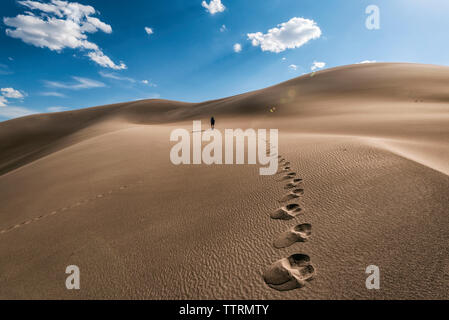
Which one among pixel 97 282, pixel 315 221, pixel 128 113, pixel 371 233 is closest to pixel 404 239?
pixel 371 233

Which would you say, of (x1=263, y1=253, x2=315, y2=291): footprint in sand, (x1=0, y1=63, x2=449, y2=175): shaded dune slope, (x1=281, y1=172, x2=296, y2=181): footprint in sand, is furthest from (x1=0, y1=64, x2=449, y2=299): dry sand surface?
(x1=0, y1=63, x2=449, y2=175): shaded dune slope

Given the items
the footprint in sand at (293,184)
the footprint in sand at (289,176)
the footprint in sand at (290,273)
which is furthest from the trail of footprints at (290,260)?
the footprint in sand at (289,176)

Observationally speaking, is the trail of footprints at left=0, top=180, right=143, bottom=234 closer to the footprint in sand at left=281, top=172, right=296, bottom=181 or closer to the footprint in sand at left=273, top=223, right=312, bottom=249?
the footprint in sand at left=281, top=172, right=296, bottom=181

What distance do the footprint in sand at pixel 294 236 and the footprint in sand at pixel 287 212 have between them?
248mm

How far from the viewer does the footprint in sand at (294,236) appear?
216 cm

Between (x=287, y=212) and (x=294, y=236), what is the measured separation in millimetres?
500

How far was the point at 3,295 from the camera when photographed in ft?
6.93

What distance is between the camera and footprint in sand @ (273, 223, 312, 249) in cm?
216

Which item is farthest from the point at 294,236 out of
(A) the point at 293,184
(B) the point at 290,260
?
(A) the point at 293,184

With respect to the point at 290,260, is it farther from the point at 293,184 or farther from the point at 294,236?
the point at 293,184

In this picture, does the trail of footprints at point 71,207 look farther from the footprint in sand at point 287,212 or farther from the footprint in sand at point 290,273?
the footprint in sand at point 290,273

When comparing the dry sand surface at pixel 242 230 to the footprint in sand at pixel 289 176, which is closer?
the dry sand surface at pixel 242 230

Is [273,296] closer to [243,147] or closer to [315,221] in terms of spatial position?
[315,221]

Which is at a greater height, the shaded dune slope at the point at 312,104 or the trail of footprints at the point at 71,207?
the shaded dune slope at the point at 312,104
